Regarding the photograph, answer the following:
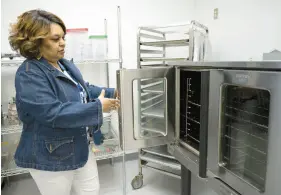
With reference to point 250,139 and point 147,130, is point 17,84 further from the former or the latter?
point 250,139

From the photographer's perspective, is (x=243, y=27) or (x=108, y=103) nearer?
(x=108, y=103)

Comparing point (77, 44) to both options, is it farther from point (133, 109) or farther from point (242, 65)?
point (242, 65)

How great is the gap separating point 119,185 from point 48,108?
1.39 metres

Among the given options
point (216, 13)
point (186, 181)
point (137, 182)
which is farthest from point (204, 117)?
point (216, 13)

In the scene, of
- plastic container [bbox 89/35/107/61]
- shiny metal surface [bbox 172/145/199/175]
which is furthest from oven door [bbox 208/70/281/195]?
plastic container [bbox 89/35/107/61]

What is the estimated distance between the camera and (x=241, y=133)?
89cm

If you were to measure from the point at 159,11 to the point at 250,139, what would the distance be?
6.50 feet

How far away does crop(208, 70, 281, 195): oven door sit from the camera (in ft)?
2.47

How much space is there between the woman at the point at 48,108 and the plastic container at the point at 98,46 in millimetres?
797

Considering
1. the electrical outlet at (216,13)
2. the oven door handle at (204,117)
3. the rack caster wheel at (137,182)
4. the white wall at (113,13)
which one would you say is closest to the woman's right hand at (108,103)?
the oven door handle at (204,117)

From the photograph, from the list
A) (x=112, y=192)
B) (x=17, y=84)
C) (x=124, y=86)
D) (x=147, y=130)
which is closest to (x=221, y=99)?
(x=124, y=86)

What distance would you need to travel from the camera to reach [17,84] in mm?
1028

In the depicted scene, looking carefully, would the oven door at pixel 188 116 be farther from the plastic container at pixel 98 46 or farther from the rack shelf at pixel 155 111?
the plastic container at pixel 98 46

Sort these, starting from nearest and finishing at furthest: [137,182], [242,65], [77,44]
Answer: [242,65], [77,44], [137,182]
